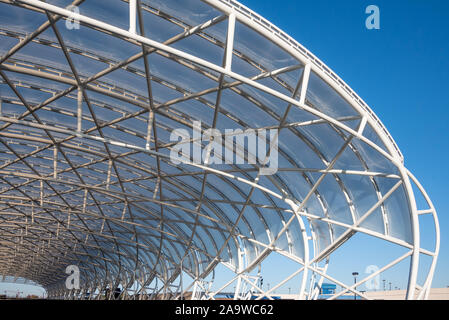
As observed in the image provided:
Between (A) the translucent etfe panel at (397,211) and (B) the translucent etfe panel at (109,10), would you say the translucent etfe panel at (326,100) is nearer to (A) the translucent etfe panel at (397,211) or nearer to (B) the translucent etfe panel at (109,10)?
(A) the translucent etfe panel at (397,211)

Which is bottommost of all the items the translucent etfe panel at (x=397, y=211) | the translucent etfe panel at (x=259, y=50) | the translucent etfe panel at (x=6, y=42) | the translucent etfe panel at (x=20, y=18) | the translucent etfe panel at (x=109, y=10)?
the translucent etfe panel at (x=397, y=211)

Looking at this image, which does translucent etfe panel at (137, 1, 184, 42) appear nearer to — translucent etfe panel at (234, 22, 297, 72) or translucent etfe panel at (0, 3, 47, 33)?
translucent etfe panel at (234, 22, 297, 72)

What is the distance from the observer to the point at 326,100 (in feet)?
65.9

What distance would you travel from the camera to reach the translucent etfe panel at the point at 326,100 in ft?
63.1

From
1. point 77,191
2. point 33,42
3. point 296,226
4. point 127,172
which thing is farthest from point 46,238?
point 33,42

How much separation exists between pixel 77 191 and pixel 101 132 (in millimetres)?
22439

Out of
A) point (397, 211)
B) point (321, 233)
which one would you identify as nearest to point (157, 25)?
point (397, 211)

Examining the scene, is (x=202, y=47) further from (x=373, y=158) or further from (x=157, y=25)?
(x=373, y=158)

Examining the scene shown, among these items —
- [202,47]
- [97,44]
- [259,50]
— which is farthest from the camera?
[97,44]

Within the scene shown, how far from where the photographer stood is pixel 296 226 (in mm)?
34688

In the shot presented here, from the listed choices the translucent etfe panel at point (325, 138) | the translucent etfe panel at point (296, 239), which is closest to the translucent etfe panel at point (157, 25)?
the translucent etfe panel at point (325, 138)
